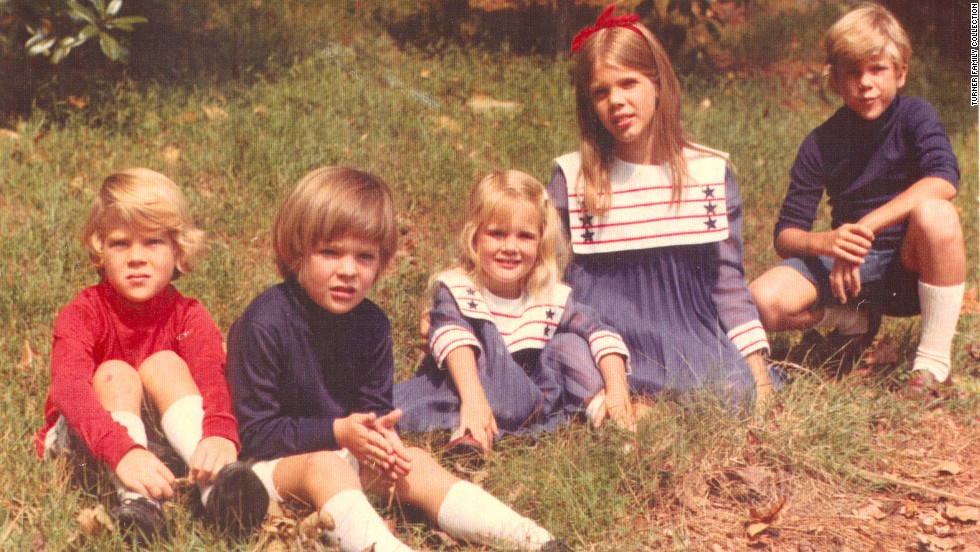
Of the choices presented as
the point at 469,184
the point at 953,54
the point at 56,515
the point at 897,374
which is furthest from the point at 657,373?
the point at 953,54

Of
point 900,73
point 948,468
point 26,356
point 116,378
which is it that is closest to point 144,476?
point 116,378

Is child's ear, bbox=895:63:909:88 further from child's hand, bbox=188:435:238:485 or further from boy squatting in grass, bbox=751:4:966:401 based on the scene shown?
child's hand, bbox=188:435:238:485

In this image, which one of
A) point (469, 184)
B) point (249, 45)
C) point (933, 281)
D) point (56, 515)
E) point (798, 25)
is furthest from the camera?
point (798, 25)

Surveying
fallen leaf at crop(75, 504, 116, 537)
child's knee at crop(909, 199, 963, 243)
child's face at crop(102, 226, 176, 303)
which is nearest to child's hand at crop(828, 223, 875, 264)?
child's knee at crop(909, 199, 963, 243)

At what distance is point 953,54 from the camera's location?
7.93 meters

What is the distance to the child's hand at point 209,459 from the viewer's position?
8.46 ft

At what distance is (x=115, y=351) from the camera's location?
2.88 meters

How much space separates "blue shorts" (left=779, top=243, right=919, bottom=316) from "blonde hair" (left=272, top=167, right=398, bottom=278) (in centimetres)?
191

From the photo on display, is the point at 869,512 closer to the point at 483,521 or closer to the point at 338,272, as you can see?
the point at 483,521

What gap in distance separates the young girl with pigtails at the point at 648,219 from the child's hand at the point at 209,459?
1550 millimetres

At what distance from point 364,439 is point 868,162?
2391mm

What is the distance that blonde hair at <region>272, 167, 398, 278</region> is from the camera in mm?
2758

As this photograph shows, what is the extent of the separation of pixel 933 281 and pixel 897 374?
432 millimetres

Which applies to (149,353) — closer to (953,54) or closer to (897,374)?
(897,374)
